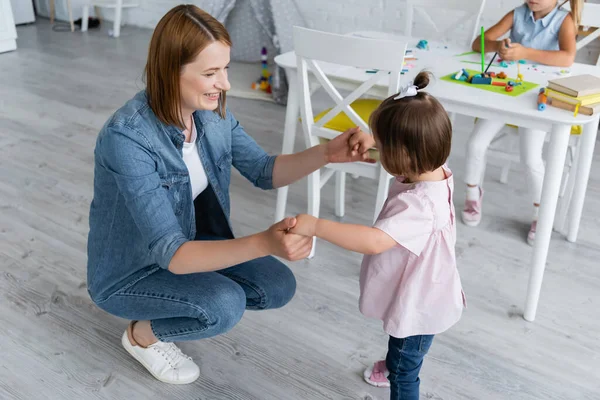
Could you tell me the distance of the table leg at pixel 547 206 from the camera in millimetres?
1626

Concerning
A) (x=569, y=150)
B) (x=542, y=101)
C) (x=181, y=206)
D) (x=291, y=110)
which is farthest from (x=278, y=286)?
(x=569, y=150)

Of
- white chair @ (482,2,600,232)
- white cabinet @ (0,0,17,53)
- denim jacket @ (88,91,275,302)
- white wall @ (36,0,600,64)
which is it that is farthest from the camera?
white cabinet @ (0,0,17,53)

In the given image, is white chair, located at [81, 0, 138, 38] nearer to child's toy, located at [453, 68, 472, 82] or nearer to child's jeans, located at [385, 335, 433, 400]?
child's toy, located at [453, 68, 472, 82]

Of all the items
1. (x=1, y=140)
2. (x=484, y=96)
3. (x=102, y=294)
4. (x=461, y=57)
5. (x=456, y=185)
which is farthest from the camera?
(x=1, y=140)

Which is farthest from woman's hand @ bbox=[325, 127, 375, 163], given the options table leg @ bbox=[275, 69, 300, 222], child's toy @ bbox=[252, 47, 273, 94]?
child's toy @ bbox=[252, 47, 273, 94]

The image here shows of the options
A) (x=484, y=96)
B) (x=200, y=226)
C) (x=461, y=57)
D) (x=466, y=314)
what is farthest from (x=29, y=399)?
(x=461, y=57)

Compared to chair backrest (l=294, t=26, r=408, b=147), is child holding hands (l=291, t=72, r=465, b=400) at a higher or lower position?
lower

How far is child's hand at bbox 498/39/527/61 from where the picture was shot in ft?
6.68

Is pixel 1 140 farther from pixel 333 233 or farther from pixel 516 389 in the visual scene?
pixel 516 389

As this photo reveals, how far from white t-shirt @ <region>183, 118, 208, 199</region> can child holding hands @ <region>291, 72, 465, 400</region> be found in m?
0.40

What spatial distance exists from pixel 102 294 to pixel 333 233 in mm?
611

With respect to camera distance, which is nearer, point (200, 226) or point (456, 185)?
point (200, 226)

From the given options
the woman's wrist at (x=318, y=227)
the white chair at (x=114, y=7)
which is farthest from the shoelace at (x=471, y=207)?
the white chair at (x=114, y=7)

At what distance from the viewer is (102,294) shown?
142cm
